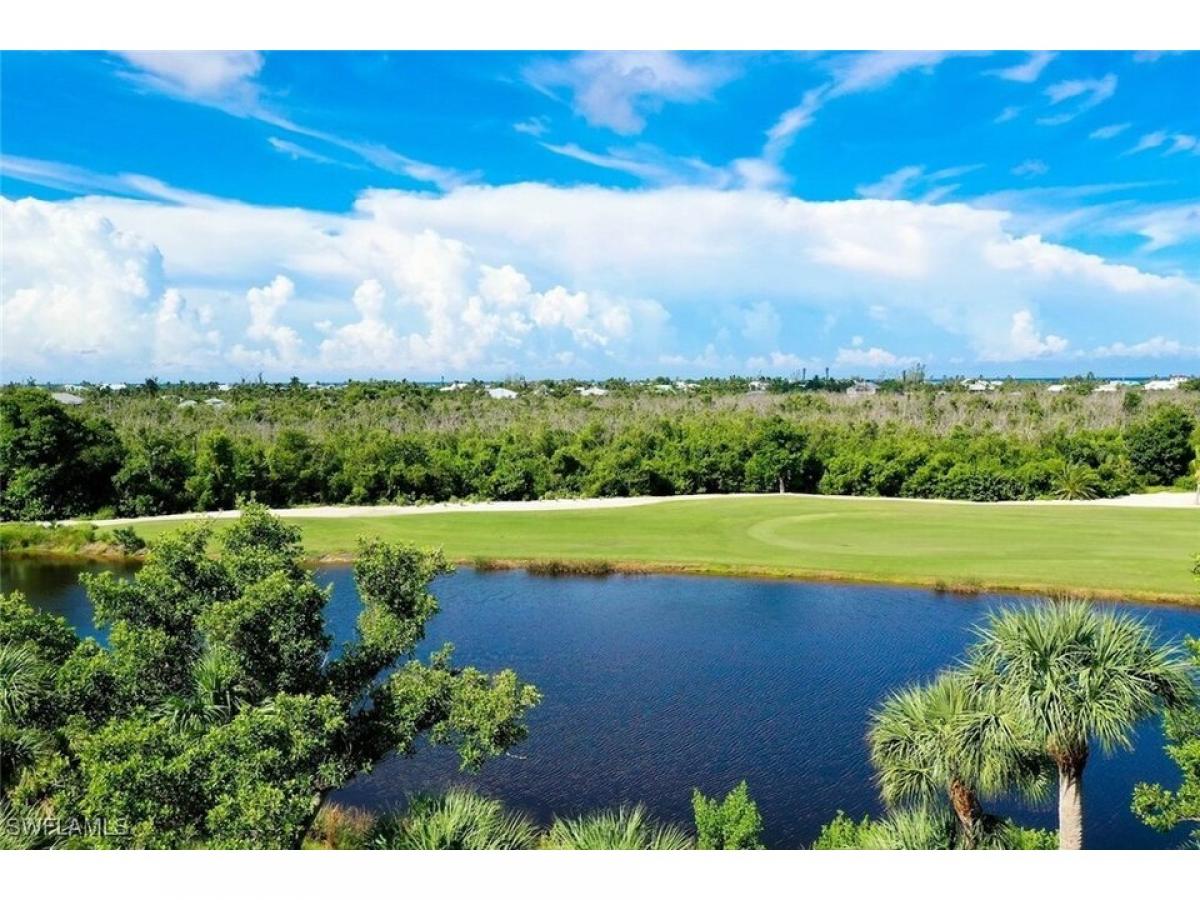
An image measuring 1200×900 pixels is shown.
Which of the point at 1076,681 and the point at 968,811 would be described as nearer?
the point at 1076,681

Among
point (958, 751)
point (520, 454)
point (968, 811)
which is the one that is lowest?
point (968, 811)

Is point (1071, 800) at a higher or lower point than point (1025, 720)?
lower

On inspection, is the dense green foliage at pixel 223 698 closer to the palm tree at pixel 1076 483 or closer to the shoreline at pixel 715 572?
the shoreline at pixel 715 572

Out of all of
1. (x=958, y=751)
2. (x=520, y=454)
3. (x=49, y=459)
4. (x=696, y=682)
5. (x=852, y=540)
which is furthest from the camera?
(x=520, y=454)

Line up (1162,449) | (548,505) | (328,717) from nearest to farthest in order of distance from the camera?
(328,717) → (548,505) → (1162,449)

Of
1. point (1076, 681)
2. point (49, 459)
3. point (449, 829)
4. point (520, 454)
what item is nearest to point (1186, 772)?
point (1076, 681)

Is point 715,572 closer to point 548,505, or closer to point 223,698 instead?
point 548,505

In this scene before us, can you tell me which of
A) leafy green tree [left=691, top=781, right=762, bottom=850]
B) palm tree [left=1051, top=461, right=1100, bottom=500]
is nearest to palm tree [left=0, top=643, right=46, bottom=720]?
leafy green tree [left=691, top=781, right=762, bottom=850]
